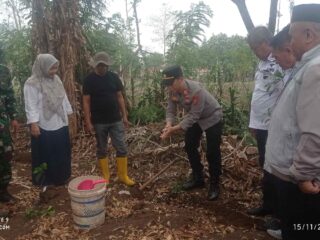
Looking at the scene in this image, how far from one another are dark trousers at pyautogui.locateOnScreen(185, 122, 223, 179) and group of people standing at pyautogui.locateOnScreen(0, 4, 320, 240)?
12 mm

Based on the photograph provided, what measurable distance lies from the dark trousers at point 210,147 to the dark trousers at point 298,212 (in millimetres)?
1980

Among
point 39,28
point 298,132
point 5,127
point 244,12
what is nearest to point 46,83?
point 5,127

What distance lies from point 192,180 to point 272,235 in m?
1.49

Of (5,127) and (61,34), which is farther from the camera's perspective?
(61,34)

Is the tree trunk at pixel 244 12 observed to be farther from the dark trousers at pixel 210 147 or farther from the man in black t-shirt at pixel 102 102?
the man in black t-shirt at pixel 102 102

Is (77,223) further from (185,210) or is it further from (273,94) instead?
(273,94)

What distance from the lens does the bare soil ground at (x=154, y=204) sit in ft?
11.0

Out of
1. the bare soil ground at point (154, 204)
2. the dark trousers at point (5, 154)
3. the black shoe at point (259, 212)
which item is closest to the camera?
the bare soil ground at point (154, 204)

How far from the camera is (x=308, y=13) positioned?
6.12 feet

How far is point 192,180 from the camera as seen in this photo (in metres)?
4.53

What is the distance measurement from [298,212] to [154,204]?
2.28 meters

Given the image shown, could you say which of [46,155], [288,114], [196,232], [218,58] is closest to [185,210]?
[196,232]

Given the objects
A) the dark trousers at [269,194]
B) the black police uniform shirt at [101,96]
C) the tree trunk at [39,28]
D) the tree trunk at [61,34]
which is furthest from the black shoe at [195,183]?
the tree trunk at [39,28]

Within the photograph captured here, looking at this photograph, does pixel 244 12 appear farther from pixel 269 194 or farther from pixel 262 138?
pixel 269 194
